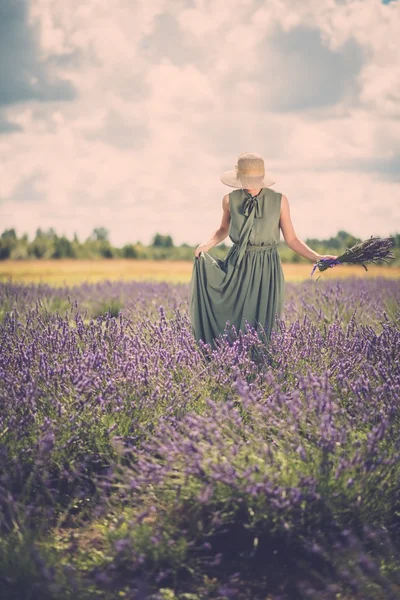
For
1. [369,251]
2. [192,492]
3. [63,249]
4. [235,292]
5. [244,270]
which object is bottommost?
[192,492]

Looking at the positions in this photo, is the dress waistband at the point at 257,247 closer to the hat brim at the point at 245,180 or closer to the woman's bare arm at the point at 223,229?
the woman's bare arm at the point at 223,229

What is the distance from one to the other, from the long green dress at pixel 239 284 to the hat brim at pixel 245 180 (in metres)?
0.07

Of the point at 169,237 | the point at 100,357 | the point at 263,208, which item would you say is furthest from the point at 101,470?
the point at 169,237

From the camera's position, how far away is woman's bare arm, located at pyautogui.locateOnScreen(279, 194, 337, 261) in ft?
12.5

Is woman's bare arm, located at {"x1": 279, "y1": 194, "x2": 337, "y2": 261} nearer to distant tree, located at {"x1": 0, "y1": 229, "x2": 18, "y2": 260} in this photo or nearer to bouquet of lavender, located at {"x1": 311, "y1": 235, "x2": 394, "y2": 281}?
bouquet of lavender, located at {"x1": 311, "y1": 235, "x2": 394, "y2": 281}

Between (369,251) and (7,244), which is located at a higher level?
(7,244)

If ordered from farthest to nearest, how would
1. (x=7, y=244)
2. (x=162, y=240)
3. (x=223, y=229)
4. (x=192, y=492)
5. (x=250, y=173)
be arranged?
(x=162, y=240) → (x=7, y=244) → (x=223, y=229) → (x=250, y=173) → (x=192, y=492)

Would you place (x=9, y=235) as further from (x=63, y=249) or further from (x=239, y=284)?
(x=239, y=284)

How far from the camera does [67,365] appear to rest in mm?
2787

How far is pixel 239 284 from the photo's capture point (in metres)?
3.85

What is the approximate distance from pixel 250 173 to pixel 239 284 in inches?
26.9

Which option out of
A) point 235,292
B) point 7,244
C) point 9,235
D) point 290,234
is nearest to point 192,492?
point 235,292

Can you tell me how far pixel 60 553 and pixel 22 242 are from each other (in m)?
20.2

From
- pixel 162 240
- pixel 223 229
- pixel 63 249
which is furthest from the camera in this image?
pixel 162 240
